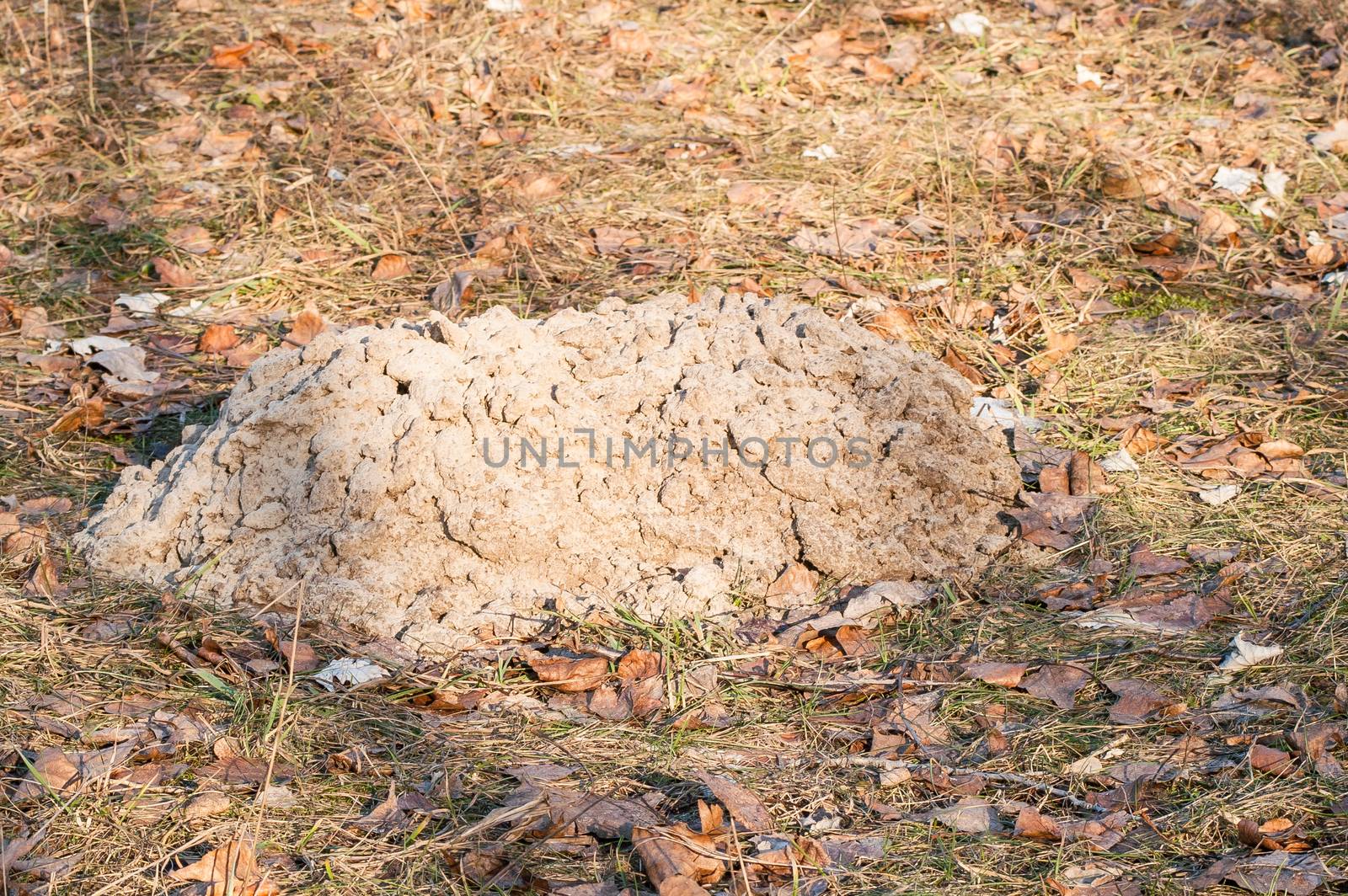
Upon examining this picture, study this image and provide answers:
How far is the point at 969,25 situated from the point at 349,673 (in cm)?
462

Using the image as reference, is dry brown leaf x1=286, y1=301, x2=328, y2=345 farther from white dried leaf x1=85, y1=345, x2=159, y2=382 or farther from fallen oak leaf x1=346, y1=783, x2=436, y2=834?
fallen oak leaf x1=346, y1=783, x2=436, y2=834

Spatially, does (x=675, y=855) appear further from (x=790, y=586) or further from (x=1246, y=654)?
(x=1246, y=654)

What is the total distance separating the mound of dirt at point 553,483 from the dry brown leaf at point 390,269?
1326mm

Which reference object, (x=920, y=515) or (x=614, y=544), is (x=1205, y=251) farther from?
(x=614, y=544)

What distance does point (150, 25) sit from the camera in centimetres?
604

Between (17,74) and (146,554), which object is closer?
(146,554)

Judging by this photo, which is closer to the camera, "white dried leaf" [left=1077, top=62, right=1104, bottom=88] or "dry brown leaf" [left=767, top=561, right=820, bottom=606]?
"dry brown leaf" [left=767, top=561, right=820, bottom=606]

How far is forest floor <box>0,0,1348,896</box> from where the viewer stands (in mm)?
2223

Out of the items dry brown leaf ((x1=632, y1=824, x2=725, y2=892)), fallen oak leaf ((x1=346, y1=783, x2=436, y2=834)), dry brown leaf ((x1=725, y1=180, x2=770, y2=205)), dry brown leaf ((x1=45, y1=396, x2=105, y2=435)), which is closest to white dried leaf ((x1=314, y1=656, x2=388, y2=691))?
fallen oak leaf ((x1=346, y1=783, x2=436, y2=834))

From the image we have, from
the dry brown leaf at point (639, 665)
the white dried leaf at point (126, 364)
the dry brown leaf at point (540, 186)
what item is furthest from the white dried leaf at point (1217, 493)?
the white dried leaf at point (126, 364)

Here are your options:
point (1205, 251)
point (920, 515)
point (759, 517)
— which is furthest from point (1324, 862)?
point (1205, 251)

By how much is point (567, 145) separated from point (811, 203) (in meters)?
1.11

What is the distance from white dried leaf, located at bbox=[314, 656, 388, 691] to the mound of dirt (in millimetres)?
130

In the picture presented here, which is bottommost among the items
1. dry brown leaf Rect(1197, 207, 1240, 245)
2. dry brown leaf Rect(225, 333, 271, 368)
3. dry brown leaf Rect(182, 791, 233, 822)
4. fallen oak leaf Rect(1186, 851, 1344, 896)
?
dry brown leaf Rect(225, 333, 271, 368)
